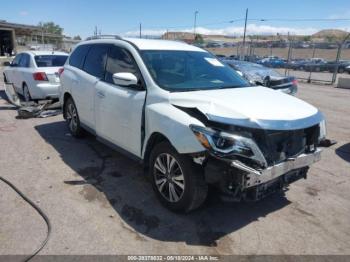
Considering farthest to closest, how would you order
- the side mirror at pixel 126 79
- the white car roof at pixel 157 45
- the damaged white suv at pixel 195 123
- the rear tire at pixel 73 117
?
the rear tire at pixel 73 117
the white car roof at pixel 157 45
the side mirror at pixel 126 79
the damaged white suv at pixel 195 123

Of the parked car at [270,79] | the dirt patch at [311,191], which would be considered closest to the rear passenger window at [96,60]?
the dirt patch at [311,191]

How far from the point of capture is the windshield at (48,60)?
8977 millimetres

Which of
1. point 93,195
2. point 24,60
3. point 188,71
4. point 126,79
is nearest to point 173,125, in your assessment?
point 126,79

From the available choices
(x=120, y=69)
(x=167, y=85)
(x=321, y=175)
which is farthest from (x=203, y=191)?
(x=321, y=175)

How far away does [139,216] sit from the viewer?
11.9 ft

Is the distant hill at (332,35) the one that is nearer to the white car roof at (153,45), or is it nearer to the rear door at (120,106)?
the white car roof at (153,45)

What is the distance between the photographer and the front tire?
3.32 metres

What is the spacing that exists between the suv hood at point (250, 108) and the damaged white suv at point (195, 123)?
0.01 metres

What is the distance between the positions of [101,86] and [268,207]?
2913mm

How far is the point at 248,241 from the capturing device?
3223 millimetres

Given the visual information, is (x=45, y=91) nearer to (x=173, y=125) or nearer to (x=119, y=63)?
(x=119, y=63)

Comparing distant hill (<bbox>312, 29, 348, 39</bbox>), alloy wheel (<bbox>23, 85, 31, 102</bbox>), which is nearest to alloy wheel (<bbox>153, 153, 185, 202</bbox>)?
alloy wheel (<bbox>23, 85, 31, 102</bbox>)

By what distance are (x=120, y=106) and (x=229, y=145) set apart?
1.84m

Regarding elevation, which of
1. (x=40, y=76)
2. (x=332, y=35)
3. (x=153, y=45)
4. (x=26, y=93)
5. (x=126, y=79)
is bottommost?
(x=26, y=93)
